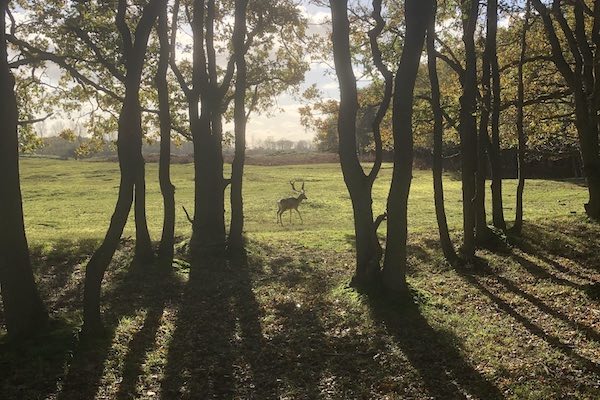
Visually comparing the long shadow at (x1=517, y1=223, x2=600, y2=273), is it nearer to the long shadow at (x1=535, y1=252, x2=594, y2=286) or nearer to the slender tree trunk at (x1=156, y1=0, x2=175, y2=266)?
the long shadow at (x1=535, y1=252, x2=594, y2=286)

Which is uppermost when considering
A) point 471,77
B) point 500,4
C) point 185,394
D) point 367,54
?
point 500,4

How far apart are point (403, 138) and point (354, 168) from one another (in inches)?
58.2

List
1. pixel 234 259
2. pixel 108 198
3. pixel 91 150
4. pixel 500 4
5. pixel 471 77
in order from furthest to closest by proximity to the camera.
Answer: pixel 108 198, pixel 91 150, pixel 234 259, pixel 500 4, pixel 471 77

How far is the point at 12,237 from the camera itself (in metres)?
8.48

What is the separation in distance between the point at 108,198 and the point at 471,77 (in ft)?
106

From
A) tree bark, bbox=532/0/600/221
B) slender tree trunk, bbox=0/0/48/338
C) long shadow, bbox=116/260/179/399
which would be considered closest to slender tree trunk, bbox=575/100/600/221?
tree bark, bbox=532/0/600/221

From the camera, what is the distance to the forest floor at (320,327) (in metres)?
7.73

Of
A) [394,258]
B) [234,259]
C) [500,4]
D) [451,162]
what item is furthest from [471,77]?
[451,162]

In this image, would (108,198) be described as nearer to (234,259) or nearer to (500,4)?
(234,259)

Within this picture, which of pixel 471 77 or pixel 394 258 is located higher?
pixel 471 77

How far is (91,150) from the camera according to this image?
21766mm

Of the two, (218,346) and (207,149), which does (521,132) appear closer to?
(207,149)

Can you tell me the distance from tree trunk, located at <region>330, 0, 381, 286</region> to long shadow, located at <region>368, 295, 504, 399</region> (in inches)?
35.9

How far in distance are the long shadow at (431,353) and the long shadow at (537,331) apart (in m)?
1.70
